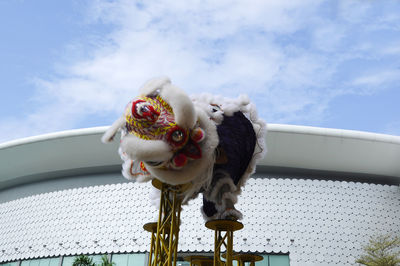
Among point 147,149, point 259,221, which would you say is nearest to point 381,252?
point 259,221

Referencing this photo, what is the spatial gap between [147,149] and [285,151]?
12.2 meters

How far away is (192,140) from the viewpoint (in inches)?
136

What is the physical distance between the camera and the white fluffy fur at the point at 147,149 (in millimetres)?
3205

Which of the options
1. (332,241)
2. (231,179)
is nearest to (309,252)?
(332,241)

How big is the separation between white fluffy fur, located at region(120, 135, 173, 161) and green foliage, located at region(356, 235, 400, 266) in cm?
1209

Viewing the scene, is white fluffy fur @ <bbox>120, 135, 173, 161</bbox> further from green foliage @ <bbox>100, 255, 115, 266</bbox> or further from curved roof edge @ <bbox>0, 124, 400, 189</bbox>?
curved roof edge @ <bbox>0, 124, 400, 189</bbox>

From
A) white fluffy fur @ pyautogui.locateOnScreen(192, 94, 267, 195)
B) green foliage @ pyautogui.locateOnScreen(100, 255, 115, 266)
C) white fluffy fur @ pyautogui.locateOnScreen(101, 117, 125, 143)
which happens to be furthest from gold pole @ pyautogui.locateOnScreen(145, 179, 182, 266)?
green foliage @ pyautogui.locateOnScreen(100, 255, 115, 266)

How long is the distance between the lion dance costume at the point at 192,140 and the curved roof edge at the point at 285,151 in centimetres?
1019

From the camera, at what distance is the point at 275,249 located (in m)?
13.9

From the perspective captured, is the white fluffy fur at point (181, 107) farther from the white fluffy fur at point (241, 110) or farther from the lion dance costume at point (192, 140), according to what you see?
the white fluffy fur at point (241, 110)

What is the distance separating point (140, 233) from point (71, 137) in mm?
4324

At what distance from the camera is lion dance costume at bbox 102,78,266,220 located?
10.8 feet

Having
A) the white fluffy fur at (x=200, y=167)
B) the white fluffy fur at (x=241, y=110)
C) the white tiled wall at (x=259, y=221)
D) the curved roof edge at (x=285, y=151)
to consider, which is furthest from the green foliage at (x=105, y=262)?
the white fluffy fur at (x=200, y=167)

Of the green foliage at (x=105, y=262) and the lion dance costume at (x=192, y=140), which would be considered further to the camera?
the green foliage at (x=105, y=262)
